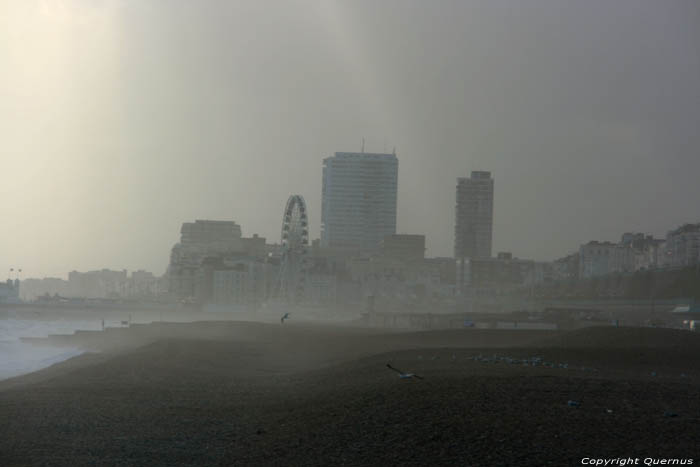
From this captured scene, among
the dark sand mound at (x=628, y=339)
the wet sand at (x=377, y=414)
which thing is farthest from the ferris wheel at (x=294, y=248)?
the wet sand at (x=377, y=414)

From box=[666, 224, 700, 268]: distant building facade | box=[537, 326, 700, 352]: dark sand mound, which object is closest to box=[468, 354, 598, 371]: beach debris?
box=[537, 326, 700, 352]: dark sand mound

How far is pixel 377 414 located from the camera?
17.8 metres

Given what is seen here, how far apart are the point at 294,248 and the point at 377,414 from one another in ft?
367

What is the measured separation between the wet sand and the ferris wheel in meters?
93.1

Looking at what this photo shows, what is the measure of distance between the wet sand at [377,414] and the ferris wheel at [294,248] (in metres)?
93.1

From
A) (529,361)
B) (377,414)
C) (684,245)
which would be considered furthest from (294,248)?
(377,414)

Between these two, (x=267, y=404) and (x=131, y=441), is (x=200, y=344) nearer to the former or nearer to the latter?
(x=267, y=404)

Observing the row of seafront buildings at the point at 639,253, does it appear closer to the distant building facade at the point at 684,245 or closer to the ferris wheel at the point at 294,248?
the distant building facade at the point at 684,245

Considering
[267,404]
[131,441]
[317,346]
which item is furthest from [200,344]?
[131,441]

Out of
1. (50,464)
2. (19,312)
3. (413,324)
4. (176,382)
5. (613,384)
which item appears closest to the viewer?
(50,464)

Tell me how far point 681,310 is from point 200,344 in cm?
5311

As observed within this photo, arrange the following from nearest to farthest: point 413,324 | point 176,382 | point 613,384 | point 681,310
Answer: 1. point 613,384
2. point 176,382
3. point 681,310
4. point 413,324

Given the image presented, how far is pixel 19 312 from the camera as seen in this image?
500 feet

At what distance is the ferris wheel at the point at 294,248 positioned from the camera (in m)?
125
